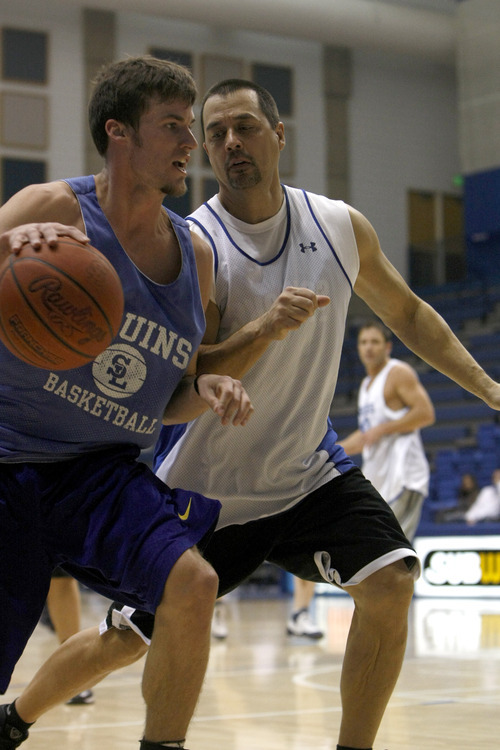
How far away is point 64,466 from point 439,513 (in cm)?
1129

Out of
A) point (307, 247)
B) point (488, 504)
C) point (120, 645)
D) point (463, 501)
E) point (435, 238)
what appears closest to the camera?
point (120, 645)

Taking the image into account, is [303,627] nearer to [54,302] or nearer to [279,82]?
[54,302]

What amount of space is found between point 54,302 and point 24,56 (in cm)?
1635

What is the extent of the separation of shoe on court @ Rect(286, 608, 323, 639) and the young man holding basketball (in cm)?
→ 493

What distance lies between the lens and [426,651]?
675 cm

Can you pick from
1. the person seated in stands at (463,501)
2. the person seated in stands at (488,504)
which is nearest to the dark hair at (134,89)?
the person seated in stands at (488,504)

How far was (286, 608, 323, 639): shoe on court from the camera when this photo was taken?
759cm

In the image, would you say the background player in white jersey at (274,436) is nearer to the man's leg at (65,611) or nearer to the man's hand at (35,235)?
the man's hand at (35,235)

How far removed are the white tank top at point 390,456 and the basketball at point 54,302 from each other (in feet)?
17.6

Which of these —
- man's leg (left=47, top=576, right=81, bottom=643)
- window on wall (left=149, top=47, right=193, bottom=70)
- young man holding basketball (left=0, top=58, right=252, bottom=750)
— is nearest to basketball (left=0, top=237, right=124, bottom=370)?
young man holding basketball (left=0, top=58, right=252, bottom=750)

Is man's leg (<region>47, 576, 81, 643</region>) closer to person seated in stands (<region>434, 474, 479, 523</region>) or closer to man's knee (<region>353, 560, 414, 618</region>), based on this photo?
man's knee (<region>353, 560, 414, 618</region>)

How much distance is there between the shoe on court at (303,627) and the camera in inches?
299

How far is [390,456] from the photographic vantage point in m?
7.73

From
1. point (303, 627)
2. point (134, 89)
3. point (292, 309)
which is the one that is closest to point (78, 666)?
point (292, 309)
